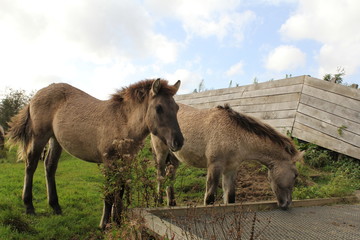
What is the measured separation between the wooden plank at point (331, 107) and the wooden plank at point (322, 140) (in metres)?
0.65

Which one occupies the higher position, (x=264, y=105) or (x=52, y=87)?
(x=264, y=105)

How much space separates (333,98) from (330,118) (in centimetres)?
57

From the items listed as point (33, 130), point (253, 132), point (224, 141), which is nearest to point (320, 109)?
point (253, 132)

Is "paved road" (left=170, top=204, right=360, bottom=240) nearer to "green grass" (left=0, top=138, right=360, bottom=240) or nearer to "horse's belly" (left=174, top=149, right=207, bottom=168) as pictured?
"green grass" (left=0, top=138, right=360, bottom=240)

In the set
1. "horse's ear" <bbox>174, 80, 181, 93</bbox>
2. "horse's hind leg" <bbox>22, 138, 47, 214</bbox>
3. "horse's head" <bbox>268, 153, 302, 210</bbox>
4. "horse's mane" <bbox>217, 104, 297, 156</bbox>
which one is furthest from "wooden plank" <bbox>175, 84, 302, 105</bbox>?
"horse's hind leg" <bbox>22, 138, 47, 214</bbox>

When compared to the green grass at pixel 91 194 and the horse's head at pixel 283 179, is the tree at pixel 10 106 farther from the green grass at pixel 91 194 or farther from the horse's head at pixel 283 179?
the horse's head at pixel 283 179

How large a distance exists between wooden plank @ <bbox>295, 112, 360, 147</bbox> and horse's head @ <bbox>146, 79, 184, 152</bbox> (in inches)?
218

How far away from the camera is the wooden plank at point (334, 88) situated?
756 cm

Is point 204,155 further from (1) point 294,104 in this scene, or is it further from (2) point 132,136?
(1) point 294,104

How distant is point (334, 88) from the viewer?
25.9 ft

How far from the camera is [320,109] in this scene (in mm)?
8016

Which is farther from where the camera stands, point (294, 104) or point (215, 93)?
point (215, 93)

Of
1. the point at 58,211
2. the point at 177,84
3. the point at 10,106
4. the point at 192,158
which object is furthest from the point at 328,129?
the point at 10,106

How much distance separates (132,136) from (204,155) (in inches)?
68.6
